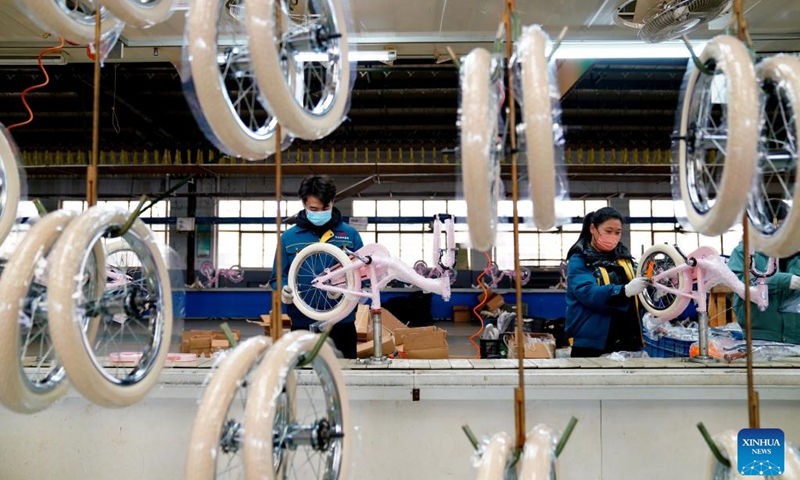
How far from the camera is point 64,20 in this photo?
0.99 m

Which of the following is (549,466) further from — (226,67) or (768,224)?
(226,67)

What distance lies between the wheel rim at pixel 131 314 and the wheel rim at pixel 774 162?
1145 millimetres

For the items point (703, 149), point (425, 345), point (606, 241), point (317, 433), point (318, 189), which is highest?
point (318, 189)

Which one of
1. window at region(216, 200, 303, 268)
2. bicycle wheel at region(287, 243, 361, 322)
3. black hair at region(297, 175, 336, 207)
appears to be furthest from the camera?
window at region(216, 200, 303, 268)

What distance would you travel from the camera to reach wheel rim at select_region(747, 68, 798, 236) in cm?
87

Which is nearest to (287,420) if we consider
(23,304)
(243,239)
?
(23,304)

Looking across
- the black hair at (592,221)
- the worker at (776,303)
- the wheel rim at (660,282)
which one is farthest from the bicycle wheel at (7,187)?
the worker at (776,303)

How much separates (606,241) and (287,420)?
1859 mm

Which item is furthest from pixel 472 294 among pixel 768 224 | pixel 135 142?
pixel 768 224

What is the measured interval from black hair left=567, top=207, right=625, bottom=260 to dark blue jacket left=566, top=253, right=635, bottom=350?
5 cm

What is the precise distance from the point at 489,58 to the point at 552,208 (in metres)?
0.28

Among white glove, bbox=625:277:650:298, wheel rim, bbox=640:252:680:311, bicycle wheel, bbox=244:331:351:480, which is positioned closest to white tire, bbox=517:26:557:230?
bicycle wheel, bbox=244:331:351:480

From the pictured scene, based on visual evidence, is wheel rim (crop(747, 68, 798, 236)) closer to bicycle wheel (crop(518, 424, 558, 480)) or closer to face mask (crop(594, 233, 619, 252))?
bicycle wheel (crop(518, 424, 558, 480))

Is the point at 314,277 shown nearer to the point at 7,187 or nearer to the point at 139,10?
the point at 7,187
